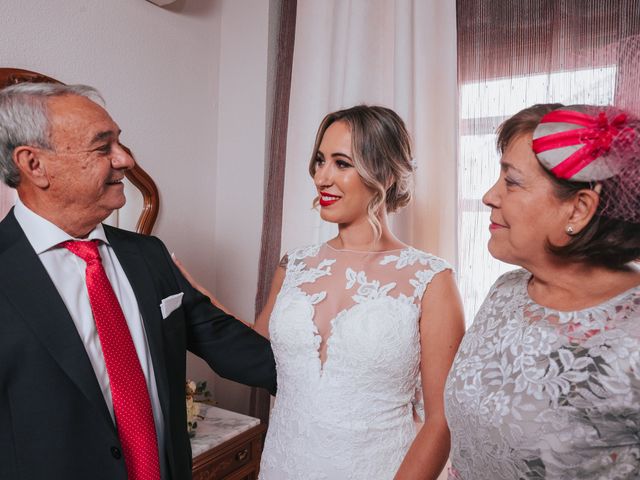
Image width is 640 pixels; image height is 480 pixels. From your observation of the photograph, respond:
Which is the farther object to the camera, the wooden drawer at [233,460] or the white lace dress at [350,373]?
the wooden drawer at [233,460]

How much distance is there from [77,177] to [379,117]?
3.03ft

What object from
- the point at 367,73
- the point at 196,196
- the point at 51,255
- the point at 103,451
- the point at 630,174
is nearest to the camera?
the point at 630,174

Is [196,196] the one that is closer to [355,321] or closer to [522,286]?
[355,321]

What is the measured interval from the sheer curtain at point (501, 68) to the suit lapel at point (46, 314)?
1532mm

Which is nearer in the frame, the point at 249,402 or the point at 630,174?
the point at 630,174

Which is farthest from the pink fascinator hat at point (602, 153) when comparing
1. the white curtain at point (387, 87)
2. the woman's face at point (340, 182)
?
the white curtain at point (387, 87)

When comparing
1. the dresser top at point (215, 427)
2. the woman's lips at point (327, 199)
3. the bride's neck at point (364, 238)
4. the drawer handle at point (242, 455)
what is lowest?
the drawer handle at point (242, 455)

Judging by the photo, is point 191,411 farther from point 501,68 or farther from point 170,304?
point 501,68

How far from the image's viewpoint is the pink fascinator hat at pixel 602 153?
932 millimetres

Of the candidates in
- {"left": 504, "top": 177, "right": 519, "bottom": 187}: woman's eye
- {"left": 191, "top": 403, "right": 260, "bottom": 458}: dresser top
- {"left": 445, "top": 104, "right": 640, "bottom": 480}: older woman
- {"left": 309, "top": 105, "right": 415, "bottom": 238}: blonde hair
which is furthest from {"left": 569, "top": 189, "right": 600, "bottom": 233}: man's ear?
{"left": 191, "top": 403, "right": 260, "bottom": 458}: dresser top

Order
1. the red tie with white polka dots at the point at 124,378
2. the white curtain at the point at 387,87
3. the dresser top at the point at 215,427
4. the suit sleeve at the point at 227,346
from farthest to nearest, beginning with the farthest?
the white curtain at the point at 387,87 < the dresser top at the point at 215,427 < the suit sleeve at the point at 227,346 < the red tie with white polka dots at the point at 124,378

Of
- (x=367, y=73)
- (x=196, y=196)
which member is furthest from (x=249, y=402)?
(x=367, y=73)

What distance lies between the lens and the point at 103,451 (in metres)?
1.24

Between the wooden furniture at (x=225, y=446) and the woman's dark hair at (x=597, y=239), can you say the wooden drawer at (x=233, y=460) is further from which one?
the woman's dark hair at (x=597, y=239)
